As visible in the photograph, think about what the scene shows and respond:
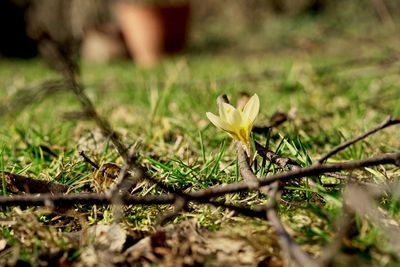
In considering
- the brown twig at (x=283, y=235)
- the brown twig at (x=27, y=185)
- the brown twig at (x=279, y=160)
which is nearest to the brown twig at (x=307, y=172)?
the brown twig at (x=283, y=235)

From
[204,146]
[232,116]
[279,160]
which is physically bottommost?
[204,146]

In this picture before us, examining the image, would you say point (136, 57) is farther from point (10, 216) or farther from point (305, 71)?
point (10, 216)

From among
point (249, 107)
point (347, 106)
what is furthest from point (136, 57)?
point (249, 107)

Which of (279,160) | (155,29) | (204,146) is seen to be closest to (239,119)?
(279,160)

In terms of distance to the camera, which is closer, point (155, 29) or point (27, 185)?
point (27, 185)

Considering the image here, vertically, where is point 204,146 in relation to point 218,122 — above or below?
below

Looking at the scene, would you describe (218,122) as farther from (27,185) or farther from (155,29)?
(155,29)

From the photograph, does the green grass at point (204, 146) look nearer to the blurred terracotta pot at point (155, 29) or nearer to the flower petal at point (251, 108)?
the flower petal at point (251, 108)
